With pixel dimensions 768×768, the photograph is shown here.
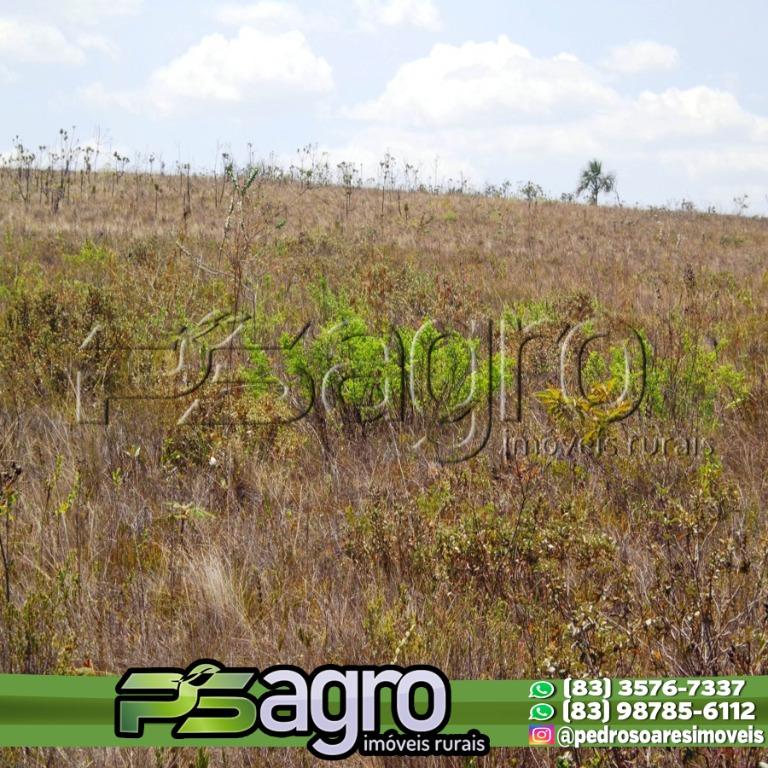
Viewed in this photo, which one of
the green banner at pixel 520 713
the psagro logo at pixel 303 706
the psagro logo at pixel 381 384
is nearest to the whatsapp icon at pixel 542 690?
the green banner at pixel 520 713

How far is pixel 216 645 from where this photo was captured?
2.49 m

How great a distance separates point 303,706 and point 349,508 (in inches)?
52.8

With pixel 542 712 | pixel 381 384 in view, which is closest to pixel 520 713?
pixel 542 712

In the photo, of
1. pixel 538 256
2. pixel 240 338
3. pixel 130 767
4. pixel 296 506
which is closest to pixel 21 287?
pixel 240 338

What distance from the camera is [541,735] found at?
200cm

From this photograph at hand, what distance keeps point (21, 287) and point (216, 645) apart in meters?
4.85

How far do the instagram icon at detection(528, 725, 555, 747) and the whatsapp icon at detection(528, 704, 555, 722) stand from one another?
0.02 meters

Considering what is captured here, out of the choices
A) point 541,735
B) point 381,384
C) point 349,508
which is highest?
point 381,384

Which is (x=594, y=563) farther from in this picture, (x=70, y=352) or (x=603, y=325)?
(x=603, y=325)

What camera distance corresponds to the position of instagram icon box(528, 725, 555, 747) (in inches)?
77.8

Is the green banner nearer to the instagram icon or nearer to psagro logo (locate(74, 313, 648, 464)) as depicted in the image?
the instagram icon

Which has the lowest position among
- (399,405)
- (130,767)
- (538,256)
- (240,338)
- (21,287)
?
(130,767)

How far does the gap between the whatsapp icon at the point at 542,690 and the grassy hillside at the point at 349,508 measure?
0.20 ft

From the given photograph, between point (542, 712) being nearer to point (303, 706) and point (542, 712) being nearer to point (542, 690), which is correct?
point (542, 690)
